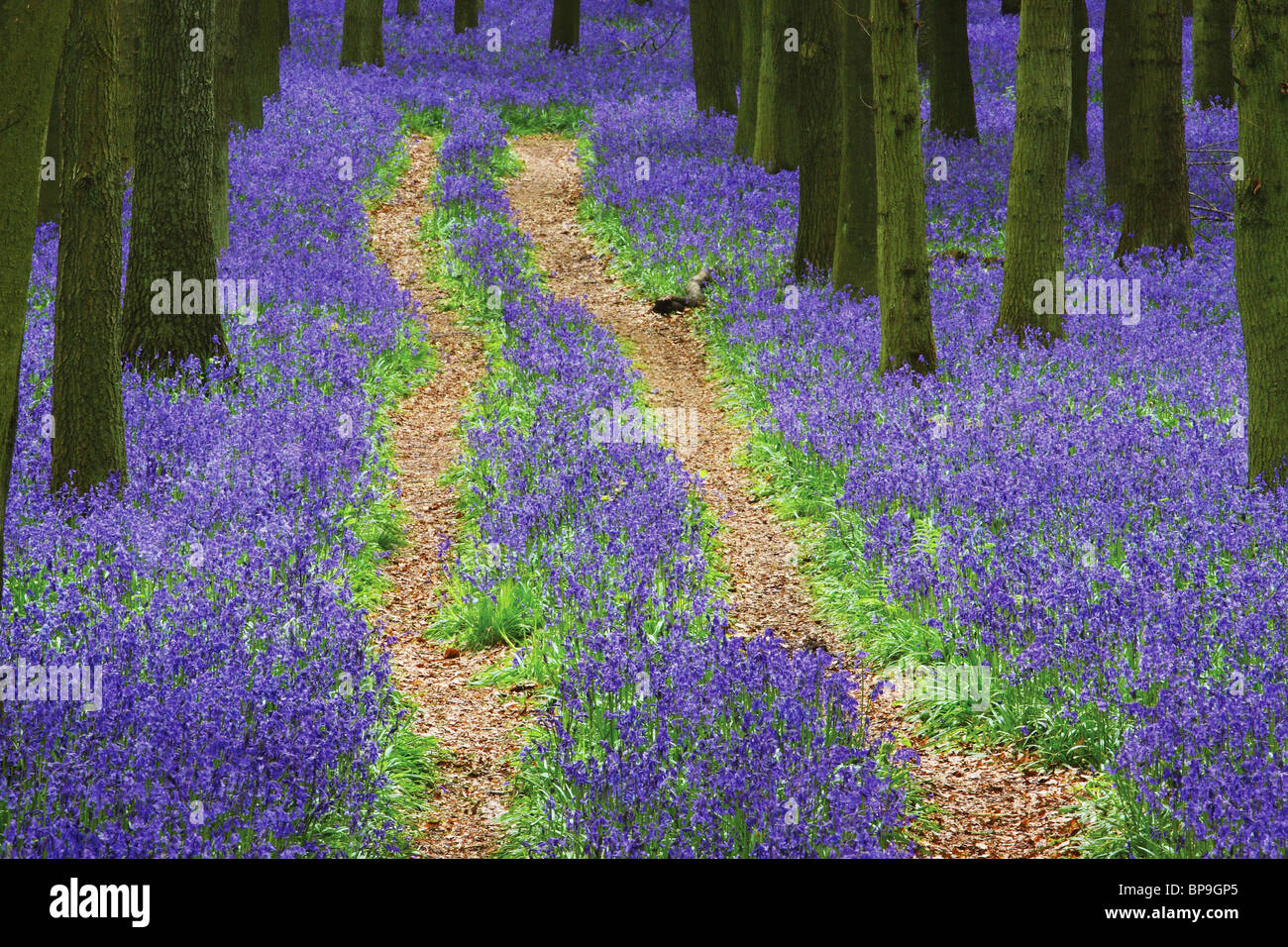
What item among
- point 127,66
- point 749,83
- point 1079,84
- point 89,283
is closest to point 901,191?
point 89,283

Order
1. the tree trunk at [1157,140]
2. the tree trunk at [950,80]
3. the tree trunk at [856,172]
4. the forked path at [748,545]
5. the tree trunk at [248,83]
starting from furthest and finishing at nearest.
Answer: the tree trunk at [248,83], the tree trunk at [950,80], the tree trunk at [1157,140], the tree trunk at [856,172], the forked path at [748,545]

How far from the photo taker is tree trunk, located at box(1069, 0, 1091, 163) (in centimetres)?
1917

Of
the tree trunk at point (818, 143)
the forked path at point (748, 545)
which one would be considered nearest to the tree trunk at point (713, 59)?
the forked path at point (748, 545)

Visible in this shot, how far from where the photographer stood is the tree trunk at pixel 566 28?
1203 inches

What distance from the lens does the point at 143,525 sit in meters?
6.75

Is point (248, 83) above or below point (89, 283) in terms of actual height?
above

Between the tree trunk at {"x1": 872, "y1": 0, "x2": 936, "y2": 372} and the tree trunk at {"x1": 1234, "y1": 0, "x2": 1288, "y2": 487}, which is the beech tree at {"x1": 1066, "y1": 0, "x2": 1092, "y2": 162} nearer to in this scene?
the tree trunk at {"x1": 872, "y1": 0, "x2": 936, "y2": 372}

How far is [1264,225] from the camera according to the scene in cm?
694

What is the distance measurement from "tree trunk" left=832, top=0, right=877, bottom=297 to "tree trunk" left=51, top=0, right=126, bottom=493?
847 centimetres

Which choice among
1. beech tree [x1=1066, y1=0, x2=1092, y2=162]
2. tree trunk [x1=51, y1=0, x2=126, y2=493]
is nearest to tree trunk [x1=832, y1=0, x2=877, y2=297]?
beech tree [x1=1066, y1=0, x2=1092, y2=162]

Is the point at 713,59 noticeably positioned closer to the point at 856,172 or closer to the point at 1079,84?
the point at 1079,84

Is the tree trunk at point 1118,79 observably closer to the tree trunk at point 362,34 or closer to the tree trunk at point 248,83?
the tree trunk at point 248,83

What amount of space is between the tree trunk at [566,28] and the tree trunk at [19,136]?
28742mm

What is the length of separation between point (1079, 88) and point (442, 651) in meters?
17.4
